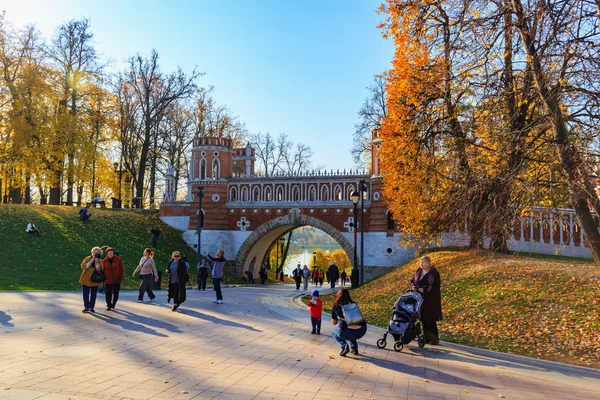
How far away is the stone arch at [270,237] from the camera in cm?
2689

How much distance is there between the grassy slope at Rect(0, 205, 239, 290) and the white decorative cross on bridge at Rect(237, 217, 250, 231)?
3161mm

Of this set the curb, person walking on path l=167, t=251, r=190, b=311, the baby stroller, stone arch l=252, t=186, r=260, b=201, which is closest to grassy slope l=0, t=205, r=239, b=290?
stone arch l=252, t=186, r=260, b=201

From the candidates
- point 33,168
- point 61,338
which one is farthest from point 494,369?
point 33,168

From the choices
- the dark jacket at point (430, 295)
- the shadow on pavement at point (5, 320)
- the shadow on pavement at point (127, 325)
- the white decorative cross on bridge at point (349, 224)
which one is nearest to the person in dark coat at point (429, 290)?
the dark jacket at point (430, 295)

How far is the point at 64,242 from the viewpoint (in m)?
23.7

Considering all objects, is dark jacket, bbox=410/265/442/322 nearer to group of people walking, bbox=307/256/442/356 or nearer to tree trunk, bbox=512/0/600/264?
group of people walking, bbox=307/256/442/356

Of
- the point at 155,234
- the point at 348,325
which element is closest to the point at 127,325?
the point at 348,325

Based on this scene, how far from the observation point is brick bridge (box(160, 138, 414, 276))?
25547 mm

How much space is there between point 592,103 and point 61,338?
35.6ft

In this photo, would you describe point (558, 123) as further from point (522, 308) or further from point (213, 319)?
point (213, 319)

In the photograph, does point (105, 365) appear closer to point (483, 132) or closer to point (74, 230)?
point (483, 132)

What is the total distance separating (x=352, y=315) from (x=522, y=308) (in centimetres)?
468

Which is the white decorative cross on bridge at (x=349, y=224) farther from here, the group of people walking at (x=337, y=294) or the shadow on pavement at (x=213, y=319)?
the shadow on pavement at (x=213, y=319)

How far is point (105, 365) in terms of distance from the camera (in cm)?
666
